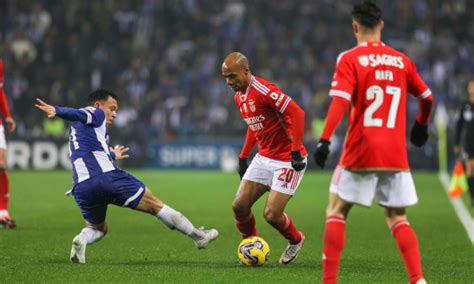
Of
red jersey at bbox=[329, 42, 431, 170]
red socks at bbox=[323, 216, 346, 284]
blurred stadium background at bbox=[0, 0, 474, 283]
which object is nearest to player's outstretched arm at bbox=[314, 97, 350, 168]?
red jersey at bbox=[329, 42, 431, 170]

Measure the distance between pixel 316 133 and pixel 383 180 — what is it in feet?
63.9

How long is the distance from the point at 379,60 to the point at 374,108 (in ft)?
1.15

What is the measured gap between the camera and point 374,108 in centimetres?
658

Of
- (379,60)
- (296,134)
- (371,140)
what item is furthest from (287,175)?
(379,60)

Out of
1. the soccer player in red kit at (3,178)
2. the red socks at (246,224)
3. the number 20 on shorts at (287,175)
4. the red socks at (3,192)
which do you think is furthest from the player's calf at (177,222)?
the red socks at (3,192)

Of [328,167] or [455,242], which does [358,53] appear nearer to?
[455,242]

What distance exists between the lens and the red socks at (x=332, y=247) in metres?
6.44

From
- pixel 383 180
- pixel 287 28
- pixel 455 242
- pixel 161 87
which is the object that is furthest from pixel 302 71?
pixel 383 180

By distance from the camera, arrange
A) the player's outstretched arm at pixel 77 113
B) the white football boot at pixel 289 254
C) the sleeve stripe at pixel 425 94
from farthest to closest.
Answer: the white football boot at pixel 289 254
the player's outstretched arm at pixel 77 113
the sleeve stripe at pixel 425 94

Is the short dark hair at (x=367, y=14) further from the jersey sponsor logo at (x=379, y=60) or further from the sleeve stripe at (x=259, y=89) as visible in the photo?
the sleeve stripe at (x=259, y=89)

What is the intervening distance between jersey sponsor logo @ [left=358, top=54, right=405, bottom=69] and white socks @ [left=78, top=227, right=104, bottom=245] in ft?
11.5

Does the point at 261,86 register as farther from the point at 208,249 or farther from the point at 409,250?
the point at 409,250

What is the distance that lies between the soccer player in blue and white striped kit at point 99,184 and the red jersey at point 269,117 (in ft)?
3.69

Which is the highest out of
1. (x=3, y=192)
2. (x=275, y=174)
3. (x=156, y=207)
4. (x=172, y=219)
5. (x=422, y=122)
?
(x=422, y=122)
